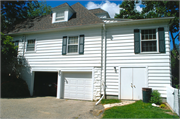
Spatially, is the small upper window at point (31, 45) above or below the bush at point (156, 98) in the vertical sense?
above

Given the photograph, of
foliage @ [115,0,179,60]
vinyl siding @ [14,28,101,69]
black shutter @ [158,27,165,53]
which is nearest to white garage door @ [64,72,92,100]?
vinyl siding @ [14,28,101,69]

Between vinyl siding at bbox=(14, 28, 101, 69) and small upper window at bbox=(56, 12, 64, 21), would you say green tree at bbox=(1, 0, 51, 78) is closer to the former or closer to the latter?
vinyl siding at bbox=(14, 28, 101, 69)

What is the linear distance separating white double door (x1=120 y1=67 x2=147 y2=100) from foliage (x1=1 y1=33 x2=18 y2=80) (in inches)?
323

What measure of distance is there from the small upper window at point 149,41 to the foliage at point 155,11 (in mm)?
8101

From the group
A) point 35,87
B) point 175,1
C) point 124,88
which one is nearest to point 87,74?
point 124,88

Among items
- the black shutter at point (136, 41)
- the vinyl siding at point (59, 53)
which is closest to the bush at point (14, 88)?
the vinyl siding at point (59, 53)

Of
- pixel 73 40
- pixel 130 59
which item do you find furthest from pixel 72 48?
pixel 130 59

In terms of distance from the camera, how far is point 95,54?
994cm

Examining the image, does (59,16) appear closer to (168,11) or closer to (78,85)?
(78,85)

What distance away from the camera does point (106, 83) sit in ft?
A: 31.0

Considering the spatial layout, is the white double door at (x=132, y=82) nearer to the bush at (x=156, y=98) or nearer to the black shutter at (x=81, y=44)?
the bush at (x=156, y=98)

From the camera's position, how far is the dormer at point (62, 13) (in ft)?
38.3

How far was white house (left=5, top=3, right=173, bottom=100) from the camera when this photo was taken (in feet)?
28.9

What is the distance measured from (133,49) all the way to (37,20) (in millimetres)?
9480
